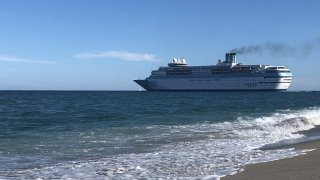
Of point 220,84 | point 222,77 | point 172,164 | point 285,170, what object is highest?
point 222,77

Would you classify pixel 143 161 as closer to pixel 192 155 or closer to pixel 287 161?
pixel 192 155

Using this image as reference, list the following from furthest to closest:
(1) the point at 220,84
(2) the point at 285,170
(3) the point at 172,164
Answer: (1) the point at 220,84 → (3) the point at 172,164 → (2) the point at 285,170

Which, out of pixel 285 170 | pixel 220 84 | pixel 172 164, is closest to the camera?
pixel 285 170

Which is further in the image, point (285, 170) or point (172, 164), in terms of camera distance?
point (172, 164)

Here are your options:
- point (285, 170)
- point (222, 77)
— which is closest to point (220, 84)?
point (222, 77)

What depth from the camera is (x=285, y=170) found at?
7.50 m

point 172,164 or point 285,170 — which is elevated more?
point 285,170

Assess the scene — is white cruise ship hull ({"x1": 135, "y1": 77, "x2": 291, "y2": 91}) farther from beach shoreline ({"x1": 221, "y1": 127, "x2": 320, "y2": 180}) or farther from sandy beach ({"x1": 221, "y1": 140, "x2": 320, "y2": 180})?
sandy beach ({"x1": 221, "y1": 140, "x2": 320, "y2": 180})

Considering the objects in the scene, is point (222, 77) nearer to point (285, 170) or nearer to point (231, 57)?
point (231, 57)

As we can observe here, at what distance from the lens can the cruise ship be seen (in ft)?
329

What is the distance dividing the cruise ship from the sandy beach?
9266 centimetres

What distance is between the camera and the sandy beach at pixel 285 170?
694 centimetres

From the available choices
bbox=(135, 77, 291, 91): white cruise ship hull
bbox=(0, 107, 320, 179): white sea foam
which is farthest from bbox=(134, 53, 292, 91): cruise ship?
bbox=(0, 107, 320, 179): white sea foam

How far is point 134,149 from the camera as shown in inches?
477
